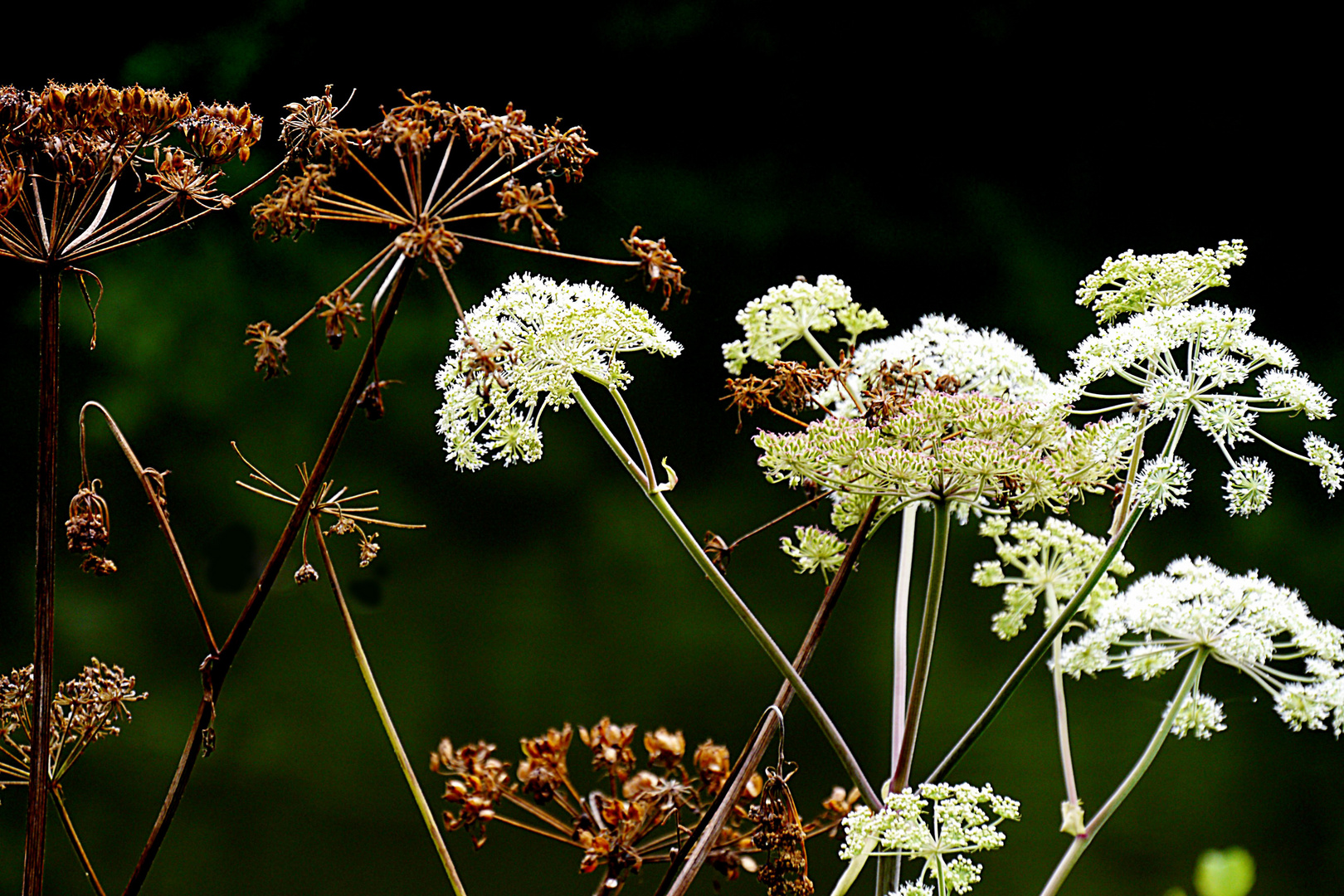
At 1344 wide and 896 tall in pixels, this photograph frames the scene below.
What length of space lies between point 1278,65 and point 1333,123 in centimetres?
12

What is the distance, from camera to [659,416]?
1380mm

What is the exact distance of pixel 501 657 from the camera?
133 centimetres

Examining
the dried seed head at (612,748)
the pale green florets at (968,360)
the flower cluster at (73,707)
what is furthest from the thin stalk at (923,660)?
the flower cluster at (73,707)

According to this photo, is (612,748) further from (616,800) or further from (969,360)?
(969,360)

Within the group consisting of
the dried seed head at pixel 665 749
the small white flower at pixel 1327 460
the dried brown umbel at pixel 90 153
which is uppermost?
the dried brown umbel at pixel 90 153

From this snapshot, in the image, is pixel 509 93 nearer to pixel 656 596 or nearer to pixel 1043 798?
pixel 656 596

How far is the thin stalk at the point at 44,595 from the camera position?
0.60m

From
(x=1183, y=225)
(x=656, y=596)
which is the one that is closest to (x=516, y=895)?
(x=656, y=596)

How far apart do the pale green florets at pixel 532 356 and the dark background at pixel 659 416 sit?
0.62 metres

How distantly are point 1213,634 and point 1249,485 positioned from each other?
0.68ft

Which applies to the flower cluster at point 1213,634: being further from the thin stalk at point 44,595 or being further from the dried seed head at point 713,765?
the thin stalk at point 44,595

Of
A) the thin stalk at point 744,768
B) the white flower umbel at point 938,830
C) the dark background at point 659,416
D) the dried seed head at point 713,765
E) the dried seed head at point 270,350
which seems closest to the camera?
the dried seed head at point 270,350

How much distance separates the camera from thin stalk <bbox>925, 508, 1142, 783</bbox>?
0.66 metres

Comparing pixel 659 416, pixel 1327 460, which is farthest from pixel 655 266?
pixel 659 416
